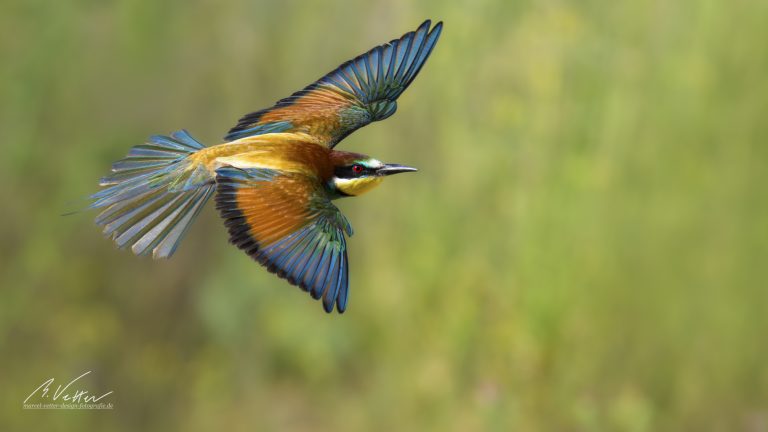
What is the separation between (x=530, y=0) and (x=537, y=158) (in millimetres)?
363

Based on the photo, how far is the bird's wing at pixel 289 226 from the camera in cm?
100

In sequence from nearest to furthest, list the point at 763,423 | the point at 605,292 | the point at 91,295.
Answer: the point at 763,423, the point at 605,292, the point at 91,295

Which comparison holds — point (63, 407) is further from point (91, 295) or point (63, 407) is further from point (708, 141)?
point (708, 141)

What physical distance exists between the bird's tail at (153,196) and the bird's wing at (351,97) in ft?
0.31

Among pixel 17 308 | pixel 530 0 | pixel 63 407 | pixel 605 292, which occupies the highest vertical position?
pixel 530 0

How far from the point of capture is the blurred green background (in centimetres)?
243

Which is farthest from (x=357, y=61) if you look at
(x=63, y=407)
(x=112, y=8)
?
(x=112, y=8)

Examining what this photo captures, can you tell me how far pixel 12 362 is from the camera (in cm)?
257

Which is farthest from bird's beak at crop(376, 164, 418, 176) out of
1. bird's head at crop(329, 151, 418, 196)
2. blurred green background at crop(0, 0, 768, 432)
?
blurred green background at crop(0, 0, 768, 432)

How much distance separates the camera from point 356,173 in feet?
3.63

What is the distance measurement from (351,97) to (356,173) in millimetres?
230
